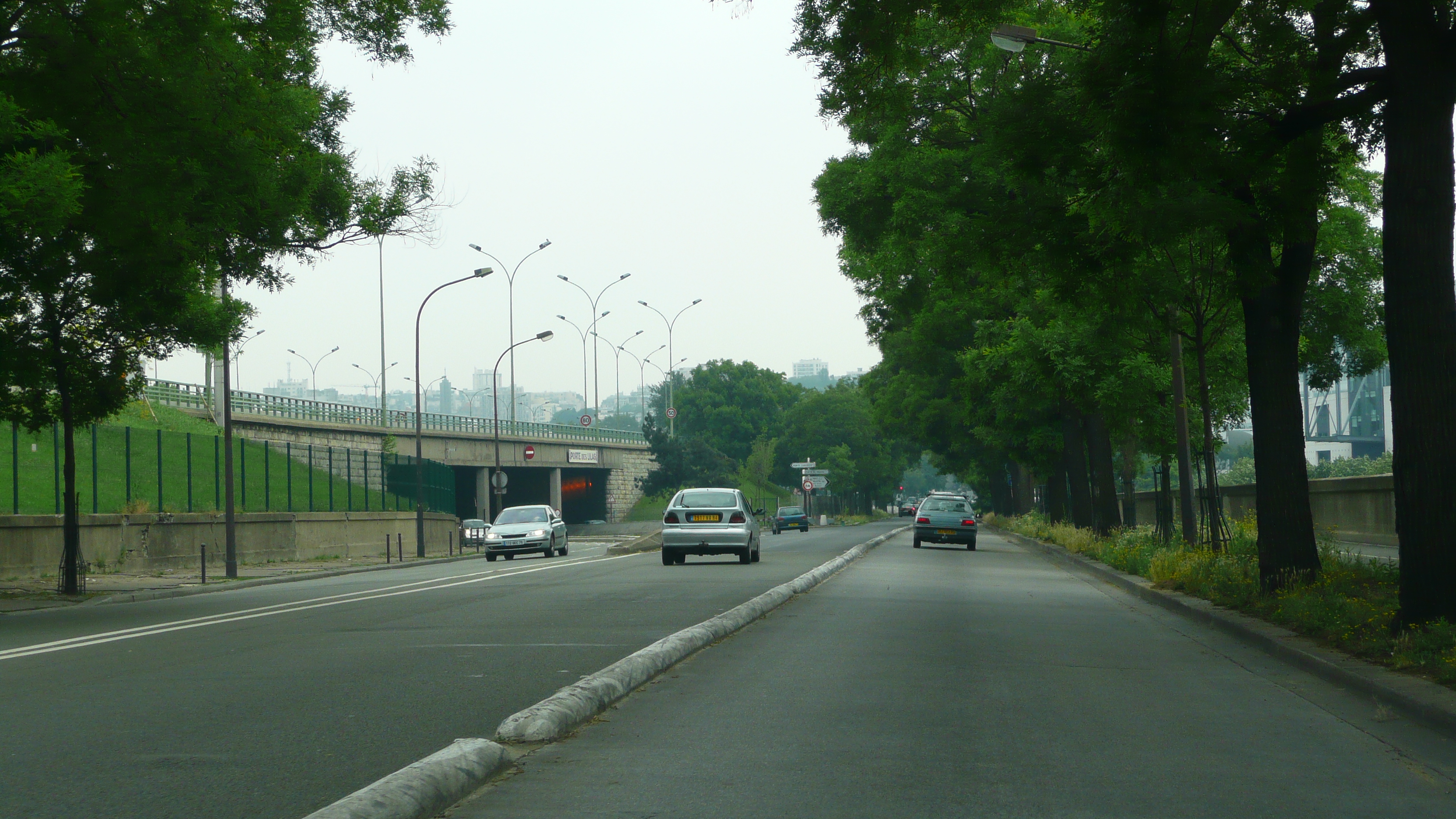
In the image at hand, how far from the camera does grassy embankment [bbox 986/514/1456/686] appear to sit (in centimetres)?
865

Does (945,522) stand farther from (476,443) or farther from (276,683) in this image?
(476,443)

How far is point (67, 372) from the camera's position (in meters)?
19.9

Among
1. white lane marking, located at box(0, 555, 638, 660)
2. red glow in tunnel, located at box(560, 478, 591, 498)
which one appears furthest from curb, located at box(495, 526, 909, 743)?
red glow in tunnel, located at box(560, 478, 591, 498)

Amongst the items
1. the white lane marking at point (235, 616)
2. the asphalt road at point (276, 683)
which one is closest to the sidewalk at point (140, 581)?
the asphalt road at point (276, 683)

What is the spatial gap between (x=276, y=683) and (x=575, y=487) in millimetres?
81489

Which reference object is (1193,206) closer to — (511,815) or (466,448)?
(511,815)

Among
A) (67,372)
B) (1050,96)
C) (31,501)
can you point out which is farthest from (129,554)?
(1050,96)

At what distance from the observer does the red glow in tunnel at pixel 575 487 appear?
3506 inches

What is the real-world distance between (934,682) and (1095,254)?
5.85m

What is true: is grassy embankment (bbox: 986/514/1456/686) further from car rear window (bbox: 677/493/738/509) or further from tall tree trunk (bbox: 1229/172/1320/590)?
car rear window (bbox: 677/493/738/509)

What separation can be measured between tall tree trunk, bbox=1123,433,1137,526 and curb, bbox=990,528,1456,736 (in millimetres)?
14458

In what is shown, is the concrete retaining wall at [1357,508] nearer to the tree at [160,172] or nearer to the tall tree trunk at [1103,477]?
the tall tree trunk at [1103,477]

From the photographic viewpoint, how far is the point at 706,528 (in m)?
25.8

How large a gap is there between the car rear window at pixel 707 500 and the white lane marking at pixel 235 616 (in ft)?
11.5
